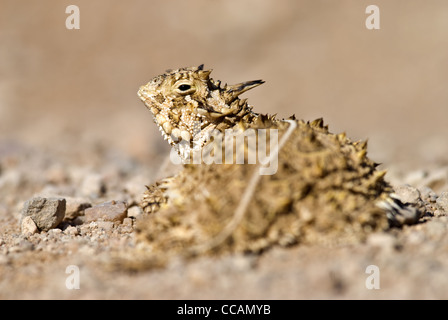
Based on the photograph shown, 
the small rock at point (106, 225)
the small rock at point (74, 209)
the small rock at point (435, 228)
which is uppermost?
the small rock at point (74, 209)

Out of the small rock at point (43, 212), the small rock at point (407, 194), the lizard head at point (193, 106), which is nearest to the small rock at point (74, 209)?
the small rock at point (43, 212)

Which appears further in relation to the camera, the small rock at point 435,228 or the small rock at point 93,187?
the small rock at point 93,187

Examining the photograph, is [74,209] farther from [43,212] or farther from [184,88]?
[184,88]

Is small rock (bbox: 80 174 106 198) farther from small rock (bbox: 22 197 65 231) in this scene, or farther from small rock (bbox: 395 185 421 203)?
small rock (bbox: 395 185 421 203)

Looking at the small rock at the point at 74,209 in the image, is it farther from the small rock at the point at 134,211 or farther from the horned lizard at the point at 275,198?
the horned lizard at the point at 275,198
